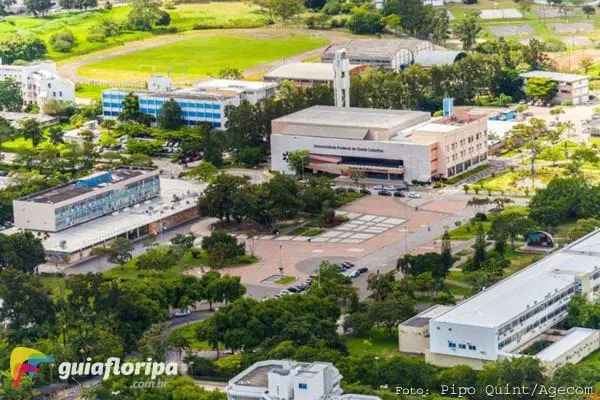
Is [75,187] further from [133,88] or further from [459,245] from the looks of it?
[133,88]

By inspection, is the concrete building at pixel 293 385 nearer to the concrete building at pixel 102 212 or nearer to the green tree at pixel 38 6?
the concrete building at pixel 102 212

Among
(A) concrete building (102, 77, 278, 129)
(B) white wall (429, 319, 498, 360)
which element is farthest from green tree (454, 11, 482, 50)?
(B) white wall (429, 319, 498, 360)

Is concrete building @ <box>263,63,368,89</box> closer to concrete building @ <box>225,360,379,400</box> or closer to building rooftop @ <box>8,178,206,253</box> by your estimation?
building rooftop @ <box>8,178,206,253</box>

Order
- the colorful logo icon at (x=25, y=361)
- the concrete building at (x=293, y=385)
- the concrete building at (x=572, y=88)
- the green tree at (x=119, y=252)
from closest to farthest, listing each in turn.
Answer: the concrete building at (x=293, y=385) → the colorful logo icon at (x=25, y=361) → the green tree at (x=119, y=252) → the concrete building at (x=572, y=88)

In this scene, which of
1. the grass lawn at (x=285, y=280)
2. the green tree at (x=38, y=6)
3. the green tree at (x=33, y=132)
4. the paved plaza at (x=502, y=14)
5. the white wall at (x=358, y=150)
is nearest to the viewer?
the grass lawn at (x=285, y=280)

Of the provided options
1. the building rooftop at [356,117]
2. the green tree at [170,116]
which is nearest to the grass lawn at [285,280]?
the building rooftop at [356,117]

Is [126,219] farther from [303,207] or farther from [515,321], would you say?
[515,321]

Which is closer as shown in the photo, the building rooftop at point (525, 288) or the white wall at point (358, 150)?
the building rooftop at point (525, 288)
